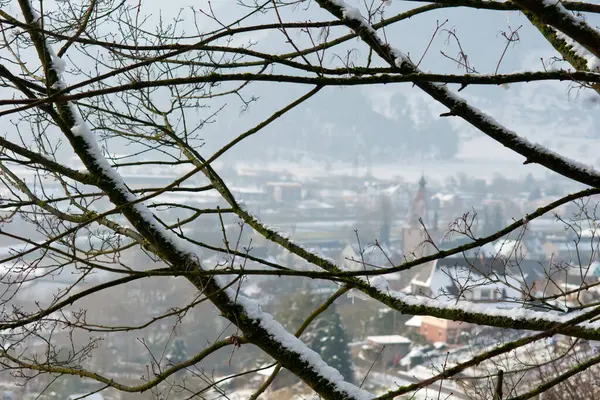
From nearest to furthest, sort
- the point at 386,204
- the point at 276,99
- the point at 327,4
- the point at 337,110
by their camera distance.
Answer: the point at 327,4 → the point at 386,204 → the point at 276,99 → the point at 337,110

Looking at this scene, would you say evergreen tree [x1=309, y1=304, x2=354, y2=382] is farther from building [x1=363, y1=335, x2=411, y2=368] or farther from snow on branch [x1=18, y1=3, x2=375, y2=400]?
snow on branch [x1=18, y1=3, x2=375, y2=400]

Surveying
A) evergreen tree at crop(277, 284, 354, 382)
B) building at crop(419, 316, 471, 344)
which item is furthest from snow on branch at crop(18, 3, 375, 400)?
building at crop(419, 316, 471, 344)

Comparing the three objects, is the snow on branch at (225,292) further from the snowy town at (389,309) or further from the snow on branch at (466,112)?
the snow on branch at (466,112)

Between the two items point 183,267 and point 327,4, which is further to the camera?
point 183,267

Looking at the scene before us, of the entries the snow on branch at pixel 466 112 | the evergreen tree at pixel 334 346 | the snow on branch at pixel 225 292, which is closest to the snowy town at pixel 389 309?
the evergreen tree at pixel 334 346

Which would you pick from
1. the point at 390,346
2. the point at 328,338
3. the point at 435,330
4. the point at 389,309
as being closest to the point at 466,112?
the point at 328,338

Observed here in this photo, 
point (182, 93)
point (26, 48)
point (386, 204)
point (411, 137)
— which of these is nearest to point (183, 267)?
point (26, 48)

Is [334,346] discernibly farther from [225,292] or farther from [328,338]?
[225,292]

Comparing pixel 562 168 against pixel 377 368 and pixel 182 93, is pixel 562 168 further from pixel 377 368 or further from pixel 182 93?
pixel 377 368
